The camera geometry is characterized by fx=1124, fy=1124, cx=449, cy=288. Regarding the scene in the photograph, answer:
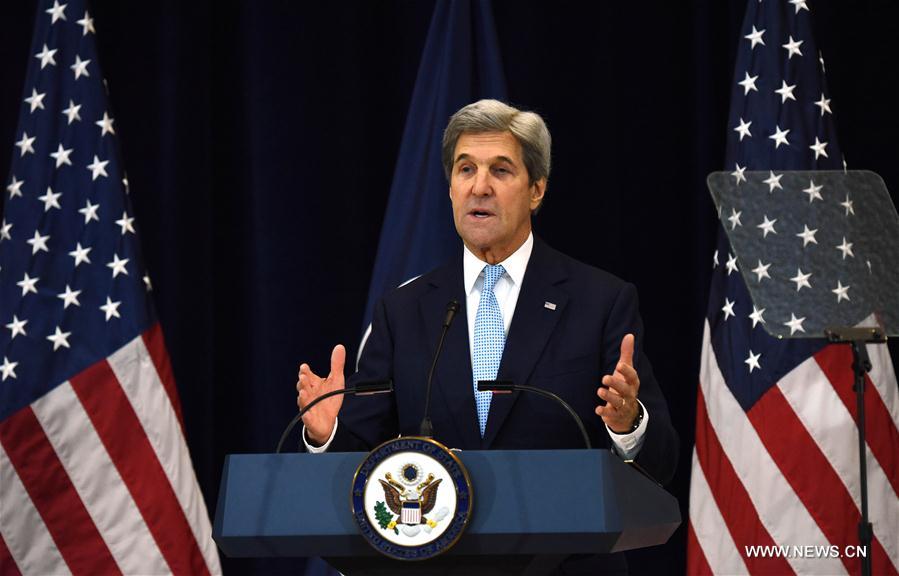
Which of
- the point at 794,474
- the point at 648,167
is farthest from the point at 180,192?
the point at 794,474

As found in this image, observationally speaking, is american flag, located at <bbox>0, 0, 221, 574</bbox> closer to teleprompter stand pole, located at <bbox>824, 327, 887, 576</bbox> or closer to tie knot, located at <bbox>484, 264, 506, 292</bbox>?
tie knot, located at <bbox>484, 264, 506, 292</bbox>

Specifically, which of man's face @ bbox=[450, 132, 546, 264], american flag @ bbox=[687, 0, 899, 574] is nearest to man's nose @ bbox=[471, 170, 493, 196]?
man's face @ bbox=[450, 132, 546, 264]

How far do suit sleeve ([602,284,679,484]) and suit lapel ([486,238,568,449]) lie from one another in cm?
12

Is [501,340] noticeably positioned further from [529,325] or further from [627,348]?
[627,348]

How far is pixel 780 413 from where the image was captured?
11.6 feet

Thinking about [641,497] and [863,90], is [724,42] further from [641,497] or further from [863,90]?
[641,497]

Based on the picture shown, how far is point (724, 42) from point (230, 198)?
1949 mm

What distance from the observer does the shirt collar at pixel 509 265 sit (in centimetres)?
253

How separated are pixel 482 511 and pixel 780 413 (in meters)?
2.11

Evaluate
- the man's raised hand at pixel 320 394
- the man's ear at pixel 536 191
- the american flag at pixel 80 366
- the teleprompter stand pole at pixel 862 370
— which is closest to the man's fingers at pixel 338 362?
the man's raised hand at pixel 320 394

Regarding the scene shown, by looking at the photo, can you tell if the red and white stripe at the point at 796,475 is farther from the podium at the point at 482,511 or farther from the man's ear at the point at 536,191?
the podium at the point at 482,511

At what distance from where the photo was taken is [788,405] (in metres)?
3.53

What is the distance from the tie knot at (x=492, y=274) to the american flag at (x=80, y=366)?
1.58 meters

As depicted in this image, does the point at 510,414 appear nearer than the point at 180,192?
Yes
